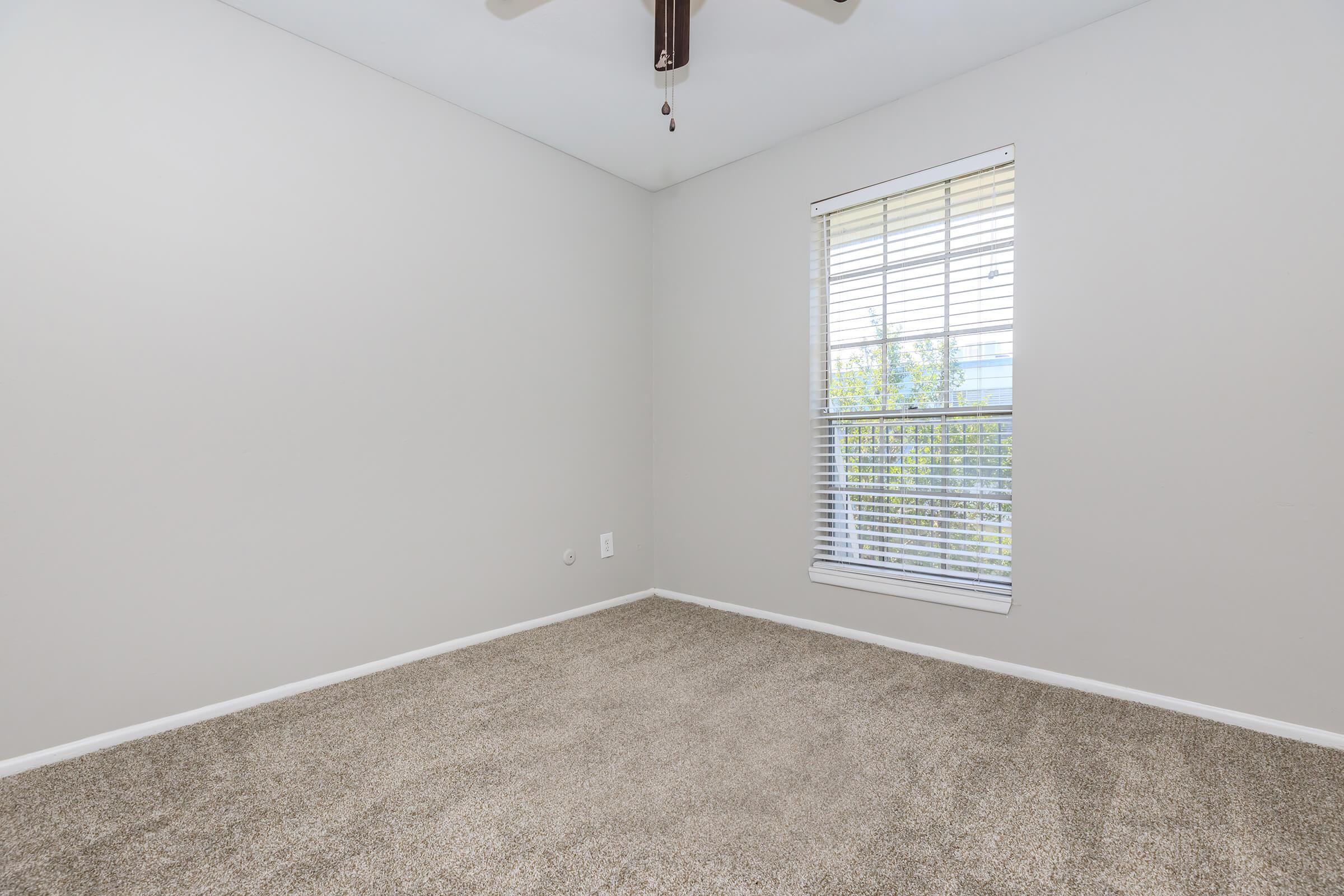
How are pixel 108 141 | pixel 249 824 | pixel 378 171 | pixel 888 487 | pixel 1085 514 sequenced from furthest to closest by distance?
pixel 888 487 → pixel 378 171 → pixel 1085 514 → pixel 108 141 → pixel 249 824

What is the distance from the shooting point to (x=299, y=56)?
7.28 feet

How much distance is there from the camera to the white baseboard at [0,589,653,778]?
1.74m

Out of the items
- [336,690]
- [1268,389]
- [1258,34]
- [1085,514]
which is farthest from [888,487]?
[336,690]

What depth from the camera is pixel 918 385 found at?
103 inches

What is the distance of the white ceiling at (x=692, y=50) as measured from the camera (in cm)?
208

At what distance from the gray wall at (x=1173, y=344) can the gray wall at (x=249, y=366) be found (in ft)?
5.74

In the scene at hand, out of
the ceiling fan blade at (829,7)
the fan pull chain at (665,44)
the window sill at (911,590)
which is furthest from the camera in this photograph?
the window sill at (911,590)

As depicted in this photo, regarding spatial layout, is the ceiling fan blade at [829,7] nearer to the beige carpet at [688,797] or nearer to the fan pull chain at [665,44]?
the fan pull chain at [665,44]

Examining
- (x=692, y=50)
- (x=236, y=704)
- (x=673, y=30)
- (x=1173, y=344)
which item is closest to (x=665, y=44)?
(x=673, y=30)

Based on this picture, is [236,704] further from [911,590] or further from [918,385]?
[918,385]

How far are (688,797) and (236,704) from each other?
1600 mm

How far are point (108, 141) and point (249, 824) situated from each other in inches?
77.9

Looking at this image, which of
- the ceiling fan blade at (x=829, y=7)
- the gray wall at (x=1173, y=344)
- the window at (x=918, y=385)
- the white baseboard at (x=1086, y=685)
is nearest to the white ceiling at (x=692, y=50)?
the ceiling fan blade at (x=829, y=7)

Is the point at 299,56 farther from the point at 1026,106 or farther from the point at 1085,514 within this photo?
the point at 1085,514
